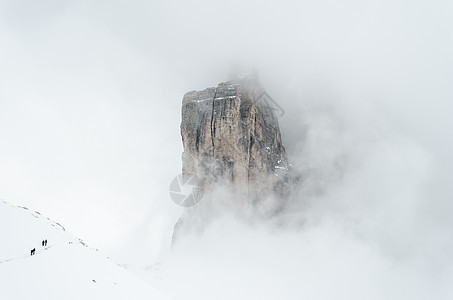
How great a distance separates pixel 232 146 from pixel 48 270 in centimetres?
8690

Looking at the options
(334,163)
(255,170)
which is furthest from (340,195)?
(255,170)

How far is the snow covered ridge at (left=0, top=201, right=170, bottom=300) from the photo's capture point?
18422mm

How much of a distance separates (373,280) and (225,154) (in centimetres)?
7241

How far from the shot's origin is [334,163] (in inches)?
5689

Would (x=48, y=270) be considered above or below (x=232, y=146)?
below

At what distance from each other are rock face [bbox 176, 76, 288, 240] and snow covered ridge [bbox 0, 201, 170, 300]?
239ft

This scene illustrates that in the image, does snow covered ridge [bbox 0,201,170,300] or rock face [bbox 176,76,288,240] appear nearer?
snow covered ridge [bbox 0,201,170,300]

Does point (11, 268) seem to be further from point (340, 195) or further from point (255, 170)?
point (340, 195)

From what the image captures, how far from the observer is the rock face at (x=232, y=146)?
107375 millimetres

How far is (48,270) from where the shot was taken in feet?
71.2

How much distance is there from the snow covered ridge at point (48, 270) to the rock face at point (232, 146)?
7291 centimetres

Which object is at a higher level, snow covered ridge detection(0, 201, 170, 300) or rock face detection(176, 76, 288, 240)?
rock face detection(176, 76, 288, 240)

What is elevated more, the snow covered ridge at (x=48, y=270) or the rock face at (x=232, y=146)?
the rock face at (x=232, y=146)

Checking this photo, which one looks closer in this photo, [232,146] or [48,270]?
[48,270]
